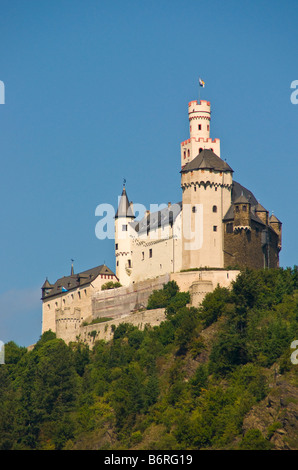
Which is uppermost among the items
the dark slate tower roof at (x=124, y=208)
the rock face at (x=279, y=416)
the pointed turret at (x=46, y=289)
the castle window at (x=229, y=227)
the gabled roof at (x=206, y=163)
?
the gabled roof at (x=206, y=163)

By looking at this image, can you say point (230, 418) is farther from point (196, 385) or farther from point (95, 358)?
point (95, 358)

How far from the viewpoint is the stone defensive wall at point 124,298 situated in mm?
130500

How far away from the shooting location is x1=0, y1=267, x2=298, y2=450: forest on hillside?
353 ft

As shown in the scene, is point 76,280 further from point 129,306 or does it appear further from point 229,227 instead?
point 229,227

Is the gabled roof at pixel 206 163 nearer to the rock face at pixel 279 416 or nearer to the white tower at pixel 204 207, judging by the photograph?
the white tower at pixel 204 207

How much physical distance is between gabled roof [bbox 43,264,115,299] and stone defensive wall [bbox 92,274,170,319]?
3.16 m

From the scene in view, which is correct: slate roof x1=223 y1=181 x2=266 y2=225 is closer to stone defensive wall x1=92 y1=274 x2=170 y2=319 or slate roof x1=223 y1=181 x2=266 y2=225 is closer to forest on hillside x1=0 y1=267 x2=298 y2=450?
forest on hillside x1=0 y1=267 x2=298 y2=450

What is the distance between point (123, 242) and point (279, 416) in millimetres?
37220

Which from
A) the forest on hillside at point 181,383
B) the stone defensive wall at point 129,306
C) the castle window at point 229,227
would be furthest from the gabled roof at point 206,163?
the forest on hillside at point 181,383

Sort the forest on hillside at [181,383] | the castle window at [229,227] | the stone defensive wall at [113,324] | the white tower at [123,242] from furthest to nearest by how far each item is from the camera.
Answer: the white tower at [123,242], the castle window at [229,227], the stone defensive wall at [113,324], the forest on hillside at [181,383]

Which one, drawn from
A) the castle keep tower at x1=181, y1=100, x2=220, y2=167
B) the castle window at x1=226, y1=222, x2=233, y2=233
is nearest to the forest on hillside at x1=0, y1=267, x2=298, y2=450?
the castle window at x1=226, y1=222, x2=233, y2=233

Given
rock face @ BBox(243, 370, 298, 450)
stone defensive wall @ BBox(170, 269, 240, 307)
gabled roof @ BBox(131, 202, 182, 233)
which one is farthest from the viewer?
gabled roof @ BBox(131, 202, 182, 233)

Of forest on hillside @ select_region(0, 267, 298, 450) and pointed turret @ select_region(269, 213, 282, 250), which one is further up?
pointed turret @ select_region(269, 213, 282, 250)

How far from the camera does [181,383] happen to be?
115 metres
